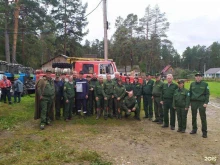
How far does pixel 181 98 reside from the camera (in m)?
7.11

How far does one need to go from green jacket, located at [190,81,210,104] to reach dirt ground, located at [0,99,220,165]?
1.09m

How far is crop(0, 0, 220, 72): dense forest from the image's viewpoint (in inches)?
952

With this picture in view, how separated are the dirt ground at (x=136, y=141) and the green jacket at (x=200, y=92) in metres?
1.09

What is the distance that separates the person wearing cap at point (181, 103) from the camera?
7.09 m

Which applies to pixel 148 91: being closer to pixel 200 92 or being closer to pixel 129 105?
pixel 129 105

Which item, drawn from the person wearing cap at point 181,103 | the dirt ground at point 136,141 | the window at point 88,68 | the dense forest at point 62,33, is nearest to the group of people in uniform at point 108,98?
the person wearing cap at point 181,103

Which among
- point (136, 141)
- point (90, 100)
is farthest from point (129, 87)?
point (136, 141)

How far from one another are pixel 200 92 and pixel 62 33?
32.7 meters

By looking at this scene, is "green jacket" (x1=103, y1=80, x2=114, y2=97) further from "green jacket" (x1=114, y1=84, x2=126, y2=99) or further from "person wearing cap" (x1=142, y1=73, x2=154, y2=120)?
"person wearing cap" (x1=142, y1=73, x2=154, y2=120)

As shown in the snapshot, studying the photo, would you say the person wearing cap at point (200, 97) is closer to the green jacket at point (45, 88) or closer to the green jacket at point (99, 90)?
the green jacket at point (99, 90)

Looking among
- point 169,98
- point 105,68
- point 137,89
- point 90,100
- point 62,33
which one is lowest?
point 90,100

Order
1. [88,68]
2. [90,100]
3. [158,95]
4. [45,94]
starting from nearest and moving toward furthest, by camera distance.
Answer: [45,94], [158,95], [90,100], [88,68]

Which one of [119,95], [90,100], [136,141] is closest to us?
[136,141]

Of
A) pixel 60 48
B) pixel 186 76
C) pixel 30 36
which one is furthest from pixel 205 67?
pixel 30 36
